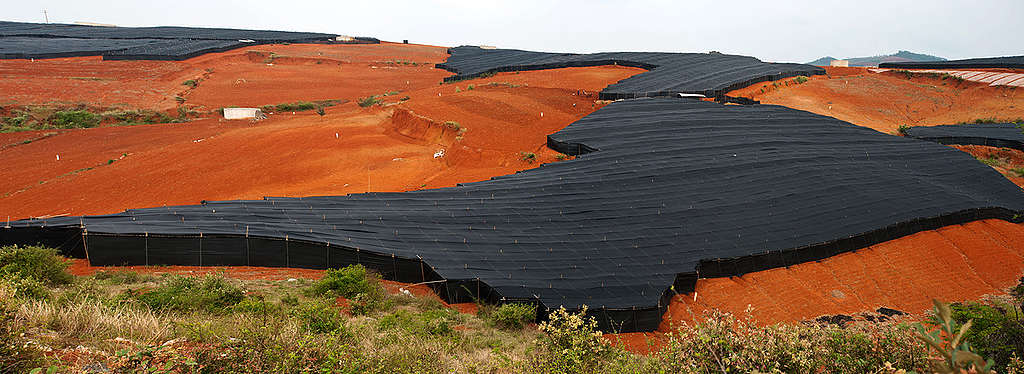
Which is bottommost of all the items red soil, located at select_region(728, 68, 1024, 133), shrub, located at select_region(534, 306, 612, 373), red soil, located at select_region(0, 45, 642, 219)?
red soil, located at select_region(0, 45, 642, 219)

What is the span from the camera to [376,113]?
3052cm

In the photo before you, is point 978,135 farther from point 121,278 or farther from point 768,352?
point 121,278

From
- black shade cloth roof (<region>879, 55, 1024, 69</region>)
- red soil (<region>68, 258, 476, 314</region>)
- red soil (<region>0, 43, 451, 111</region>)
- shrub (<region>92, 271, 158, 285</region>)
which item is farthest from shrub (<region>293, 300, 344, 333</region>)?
black shade cloth roof (<region>879, 55, 1024, 69</region>)

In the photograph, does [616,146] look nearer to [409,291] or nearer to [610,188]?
[610,188]

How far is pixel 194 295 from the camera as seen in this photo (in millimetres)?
7902

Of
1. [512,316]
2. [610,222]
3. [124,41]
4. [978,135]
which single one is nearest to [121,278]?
[512,316]

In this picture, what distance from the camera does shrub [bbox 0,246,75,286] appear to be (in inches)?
326

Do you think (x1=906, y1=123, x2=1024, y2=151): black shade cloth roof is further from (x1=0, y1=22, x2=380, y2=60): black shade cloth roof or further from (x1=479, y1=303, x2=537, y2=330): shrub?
(x1=0, y1=22, x2=380, y2=60): black shade cloth roof

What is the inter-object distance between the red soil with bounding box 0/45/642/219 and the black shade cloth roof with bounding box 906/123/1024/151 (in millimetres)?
16107

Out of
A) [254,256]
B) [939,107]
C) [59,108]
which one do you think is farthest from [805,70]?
[59,108]

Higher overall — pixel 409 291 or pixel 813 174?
pixel 813 174

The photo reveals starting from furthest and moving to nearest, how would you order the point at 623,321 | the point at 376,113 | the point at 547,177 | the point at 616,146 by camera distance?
the point at 376,113, the point at 616,146, the point at 547,177, the point at 623,321

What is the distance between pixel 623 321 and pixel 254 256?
24.3ft

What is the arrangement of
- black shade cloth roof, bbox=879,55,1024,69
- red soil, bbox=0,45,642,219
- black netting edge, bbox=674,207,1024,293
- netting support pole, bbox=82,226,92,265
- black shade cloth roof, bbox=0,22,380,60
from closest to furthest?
netting support pole, bbox=82,226,92,265, black netting edge, bbox=674,207,1024,293, red soil, bbox=0,45,642,219, black shade cloth roof, bbox=879,55,1024,69, black shade cloth roof, bbox=0,22,380,60
